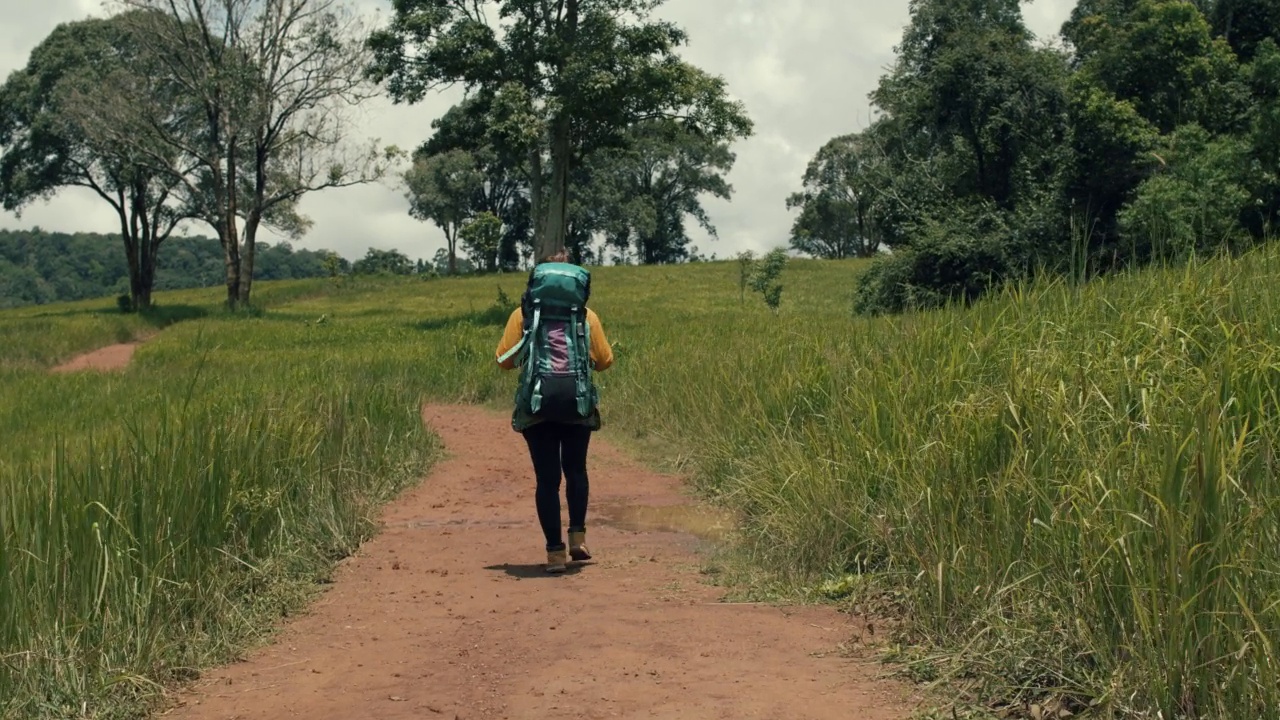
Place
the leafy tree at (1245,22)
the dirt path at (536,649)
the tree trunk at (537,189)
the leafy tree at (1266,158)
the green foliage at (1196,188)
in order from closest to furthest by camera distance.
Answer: the dirt path at (536,649) → the green foliage at (1196,188) → the leafy tree at (1266,158) → the leafy tree at (1245,22) → the tree trunk at (537,189)

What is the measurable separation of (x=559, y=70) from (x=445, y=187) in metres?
55.4

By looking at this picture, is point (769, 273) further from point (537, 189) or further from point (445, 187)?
point (445, 187)

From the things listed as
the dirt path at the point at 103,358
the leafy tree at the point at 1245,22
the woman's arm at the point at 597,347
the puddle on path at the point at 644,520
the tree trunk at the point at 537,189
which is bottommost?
the puddle on path at the point at 644,520

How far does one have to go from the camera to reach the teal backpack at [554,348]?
7.10m

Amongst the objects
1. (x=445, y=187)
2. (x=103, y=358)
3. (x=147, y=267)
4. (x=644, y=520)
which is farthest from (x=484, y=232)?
(x=644, y=520)

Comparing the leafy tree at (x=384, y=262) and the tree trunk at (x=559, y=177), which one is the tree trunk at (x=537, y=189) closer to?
the tree trunk at (x=559, y=177)

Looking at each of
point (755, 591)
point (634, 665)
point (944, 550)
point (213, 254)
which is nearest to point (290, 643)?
point (634, 665)

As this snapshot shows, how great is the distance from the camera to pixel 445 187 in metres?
85.8

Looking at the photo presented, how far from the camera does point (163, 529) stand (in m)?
5.59

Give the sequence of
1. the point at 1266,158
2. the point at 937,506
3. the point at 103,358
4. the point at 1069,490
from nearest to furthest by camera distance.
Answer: the point at 1069,490 → the point at 937,506 → the point at 1266,158 → the point at 103,358

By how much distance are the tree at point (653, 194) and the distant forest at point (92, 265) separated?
2736 cm

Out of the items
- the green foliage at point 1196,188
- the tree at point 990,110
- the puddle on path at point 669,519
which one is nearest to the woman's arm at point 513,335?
the puddle on path at point 669,519

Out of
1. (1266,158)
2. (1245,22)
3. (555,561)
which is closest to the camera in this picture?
(555,561)

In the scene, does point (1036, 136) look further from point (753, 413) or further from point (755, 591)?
point (755, 591)
